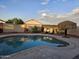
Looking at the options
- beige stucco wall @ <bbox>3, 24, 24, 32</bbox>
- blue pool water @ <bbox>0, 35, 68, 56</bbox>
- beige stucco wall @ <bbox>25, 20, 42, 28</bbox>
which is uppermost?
beige stucco wall @ <bbox>25, 20, 42, 28</bbox>

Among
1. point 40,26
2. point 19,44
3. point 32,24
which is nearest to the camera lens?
point 19,44

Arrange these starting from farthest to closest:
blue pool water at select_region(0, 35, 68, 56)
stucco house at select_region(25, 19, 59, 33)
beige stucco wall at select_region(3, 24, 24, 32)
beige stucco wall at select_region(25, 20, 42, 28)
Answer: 1. beige stucco wall at select_region(25, 20, 42, 28)
2. stucco house at select_region(25, 19, 59, 33)
3. beige stucco wall at select_region(3, 24, 24, 32)
4. blue pool water at select_region(0, 35, 68, 56)

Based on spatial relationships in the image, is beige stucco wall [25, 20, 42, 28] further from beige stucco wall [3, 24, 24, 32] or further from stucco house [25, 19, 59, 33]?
beige stucco wall [3, 24, 24, 32]

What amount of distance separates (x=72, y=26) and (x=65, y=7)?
12.8 ft

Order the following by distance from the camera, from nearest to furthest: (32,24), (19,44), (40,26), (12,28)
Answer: (19,44), (12,28), (40,26), (32,24)

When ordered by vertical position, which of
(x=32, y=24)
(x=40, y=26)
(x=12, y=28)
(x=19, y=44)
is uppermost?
(x=32, y=24)

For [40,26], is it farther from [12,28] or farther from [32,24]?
[12,28]

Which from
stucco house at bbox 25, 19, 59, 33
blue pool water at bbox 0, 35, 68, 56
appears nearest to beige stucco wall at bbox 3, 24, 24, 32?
stucco house at bbox 25, 19, 59, 33

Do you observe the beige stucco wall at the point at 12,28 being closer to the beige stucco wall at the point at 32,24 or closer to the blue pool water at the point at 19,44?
the beige stucco wall at the point at 32,24

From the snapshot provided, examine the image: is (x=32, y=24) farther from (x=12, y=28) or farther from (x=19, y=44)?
(x=19, y=44)

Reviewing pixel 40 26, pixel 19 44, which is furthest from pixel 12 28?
pixel 19 44

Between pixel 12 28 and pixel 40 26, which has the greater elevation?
pixel 40 26

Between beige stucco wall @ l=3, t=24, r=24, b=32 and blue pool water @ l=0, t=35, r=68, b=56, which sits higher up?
beige stucco wall @ l=3, t=24, r=24, b=32

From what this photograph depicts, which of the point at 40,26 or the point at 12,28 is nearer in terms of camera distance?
the point at 12,28
